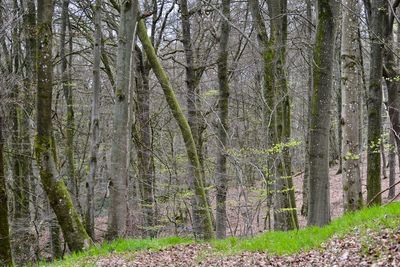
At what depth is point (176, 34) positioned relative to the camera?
18047 mm

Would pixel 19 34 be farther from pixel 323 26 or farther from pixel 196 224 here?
pixel 323 26

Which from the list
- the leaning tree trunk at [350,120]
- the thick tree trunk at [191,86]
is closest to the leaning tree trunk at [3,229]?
the thick tree trunk at [191,86]

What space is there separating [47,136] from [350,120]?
614 centimetres

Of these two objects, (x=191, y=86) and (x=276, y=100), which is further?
(x=191, y=86)

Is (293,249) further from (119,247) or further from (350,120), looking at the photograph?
(119,247)

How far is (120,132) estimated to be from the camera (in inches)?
401

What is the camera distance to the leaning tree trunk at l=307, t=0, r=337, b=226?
7469 mm

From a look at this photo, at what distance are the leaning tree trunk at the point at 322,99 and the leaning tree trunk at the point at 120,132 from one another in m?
4.56

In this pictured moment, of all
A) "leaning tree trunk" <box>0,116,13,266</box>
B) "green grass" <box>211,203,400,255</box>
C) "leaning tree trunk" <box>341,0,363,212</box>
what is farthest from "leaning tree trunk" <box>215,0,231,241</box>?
"leaning tree trunk" <box>0,116,13,266</box>

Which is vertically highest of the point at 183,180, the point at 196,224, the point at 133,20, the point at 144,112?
the point at 133,20

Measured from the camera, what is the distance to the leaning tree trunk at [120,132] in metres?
10.2

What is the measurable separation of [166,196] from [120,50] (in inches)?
271

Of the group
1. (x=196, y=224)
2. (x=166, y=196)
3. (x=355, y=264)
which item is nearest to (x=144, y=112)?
(x=166, y=196)

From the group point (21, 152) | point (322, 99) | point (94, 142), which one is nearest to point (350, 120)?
point (322, 99)
